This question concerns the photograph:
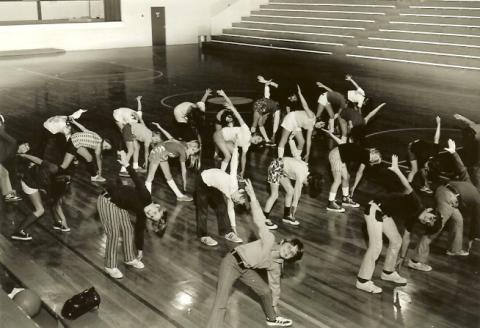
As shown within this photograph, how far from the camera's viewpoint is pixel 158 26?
27.9 metres

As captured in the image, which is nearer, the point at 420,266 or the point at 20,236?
the point at 420,266

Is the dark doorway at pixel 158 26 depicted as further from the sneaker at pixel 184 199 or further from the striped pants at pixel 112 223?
the striped pants at pixel 112 223

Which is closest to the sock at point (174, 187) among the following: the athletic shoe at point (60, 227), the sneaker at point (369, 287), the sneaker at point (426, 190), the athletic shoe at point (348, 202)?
the athletic shoe at point (60, 227)

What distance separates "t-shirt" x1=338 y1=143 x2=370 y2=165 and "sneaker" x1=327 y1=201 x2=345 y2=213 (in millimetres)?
936

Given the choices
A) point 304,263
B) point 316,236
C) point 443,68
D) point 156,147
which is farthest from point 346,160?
point 443,68

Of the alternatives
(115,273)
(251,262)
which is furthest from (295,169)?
(115,273)

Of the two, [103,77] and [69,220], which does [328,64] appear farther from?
[69,220]

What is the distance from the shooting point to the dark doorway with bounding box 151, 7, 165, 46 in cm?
2744

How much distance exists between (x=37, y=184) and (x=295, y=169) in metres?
3.46

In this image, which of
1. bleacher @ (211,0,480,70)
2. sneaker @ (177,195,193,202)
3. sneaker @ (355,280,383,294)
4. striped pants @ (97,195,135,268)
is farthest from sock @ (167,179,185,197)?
bleacher @ (211,0,480,70)

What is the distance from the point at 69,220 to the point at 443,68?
1474 cm

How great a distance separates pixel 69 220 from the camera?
28.1 feet

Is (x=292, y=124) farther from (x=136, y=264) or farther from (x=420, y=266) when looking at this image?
(x=136, y=264)

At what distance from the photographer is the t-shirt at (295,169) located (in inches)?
312
